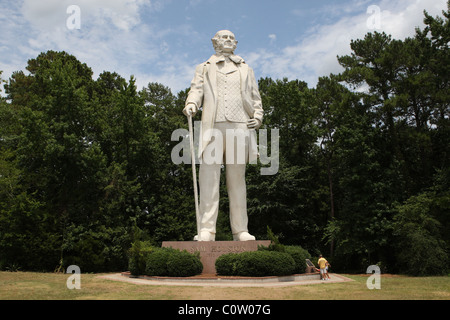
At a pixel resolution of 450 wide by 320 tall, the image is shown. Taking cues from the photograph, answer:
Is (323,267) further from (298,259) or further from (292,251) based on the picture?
(292,251)

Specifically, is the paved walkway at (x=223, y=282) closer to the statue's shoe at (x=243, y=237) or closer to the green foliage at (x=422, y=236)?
the statue's shoe at (x=243, y=237)

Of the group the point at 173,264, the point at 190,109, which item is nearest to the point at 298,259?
the point at 173,264

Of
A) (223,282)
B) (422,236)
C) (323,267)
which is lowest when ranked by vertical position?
(223,282)

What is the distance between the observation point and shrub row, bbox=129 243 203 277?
10523mm

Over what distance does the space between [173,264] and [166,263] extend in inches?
10.0

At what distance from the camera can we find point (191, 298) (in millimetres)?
7434

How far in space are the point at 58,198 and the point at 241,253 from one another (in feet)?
44.3

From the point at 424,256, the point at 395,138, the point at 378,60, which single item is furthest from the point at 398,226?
the point at 378,60

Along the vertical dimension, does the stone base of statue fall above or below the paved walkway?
above

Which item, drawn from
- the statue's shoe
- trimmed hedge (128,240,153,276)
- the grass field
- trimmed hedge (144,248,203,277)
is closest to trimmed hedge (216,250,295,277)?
trimmed hedge (144,248,203,277)

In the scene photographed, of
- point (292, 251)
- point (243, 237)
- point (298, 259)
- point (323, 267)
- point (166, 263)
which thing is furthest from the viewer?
point (243, 237)

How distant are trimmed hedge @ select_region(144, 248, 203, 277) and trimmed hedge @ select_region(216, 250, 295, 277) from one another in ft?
2.01

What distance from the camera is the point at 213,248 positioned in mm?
11492

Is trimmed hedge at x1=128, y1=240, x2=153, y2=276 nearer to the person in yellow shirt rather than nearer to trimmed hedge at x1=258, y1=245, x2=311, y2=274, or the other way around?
trimmed hedge at x1=258, y1=245, x2=311, y2=274
